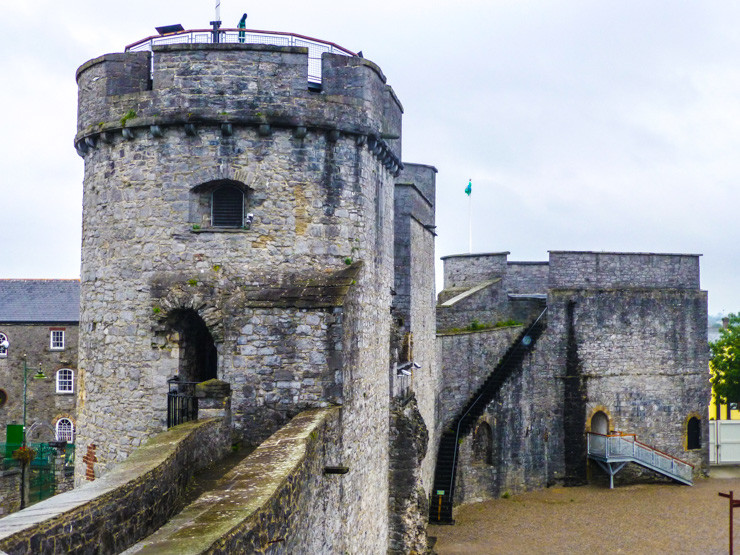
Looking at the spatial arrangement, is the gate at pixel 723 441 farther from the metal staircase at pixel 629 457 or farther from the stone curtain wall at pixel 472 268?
the stone curtain wall at pixel 472 268

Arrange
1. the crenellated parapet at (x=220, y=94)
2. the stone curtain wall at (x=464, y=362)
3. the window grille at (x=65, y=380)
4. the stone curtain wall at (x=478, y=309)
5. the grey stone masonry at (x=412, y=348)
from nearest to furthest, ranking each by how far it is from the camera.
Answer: the crenellated parapet at (x=220, y=94) → the grey stone masonry at (x=412, y=348) → the stone curtain wall at (x=464, y=362) → the stone curtain wall at (x=478, y=309) → the window grille at (x=65, y=380)

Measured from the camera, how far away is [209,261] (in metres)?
9.76

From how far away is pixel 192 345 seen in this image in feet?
33.9

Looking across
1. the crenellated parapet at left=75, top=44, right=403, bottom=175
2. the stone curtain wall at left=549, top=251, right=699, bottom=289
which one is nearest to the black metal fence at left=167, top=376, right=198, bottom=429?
the crenellated parapet at left=75, top=44, right=403, bottom=175

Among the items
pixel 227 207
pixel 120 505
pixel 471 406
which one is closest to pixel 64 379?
pixel 471 406

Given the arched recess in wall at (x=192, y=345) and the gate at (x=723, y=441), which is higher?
the arched recess in wall at (x=192, y=345)

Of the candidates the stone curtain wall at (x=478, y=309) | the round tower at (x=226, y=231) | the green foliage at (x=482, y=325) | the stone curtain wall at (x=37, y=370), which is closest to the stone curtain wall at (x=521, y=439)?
the green foliage at (x=482, y=325)

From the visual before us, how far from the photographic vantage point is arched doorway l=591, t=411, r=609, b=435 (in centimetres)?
2580

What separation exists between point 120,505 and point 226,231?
4264 mm

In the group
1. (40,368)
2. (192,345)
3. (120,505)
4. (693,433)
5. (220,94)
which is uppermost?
(220,94)

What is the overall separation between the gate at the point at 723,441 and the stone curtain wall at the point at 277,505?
22.8 m

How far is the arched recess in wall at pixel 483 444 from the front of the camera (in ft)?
73.4

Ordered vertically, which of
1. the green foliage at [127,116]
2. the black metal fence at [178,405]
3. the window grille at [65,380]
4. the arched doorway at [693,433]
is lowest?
the arched doorway at [693,433]

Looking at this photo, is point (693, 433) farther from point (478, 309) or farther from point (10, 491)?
point (10, 491)
